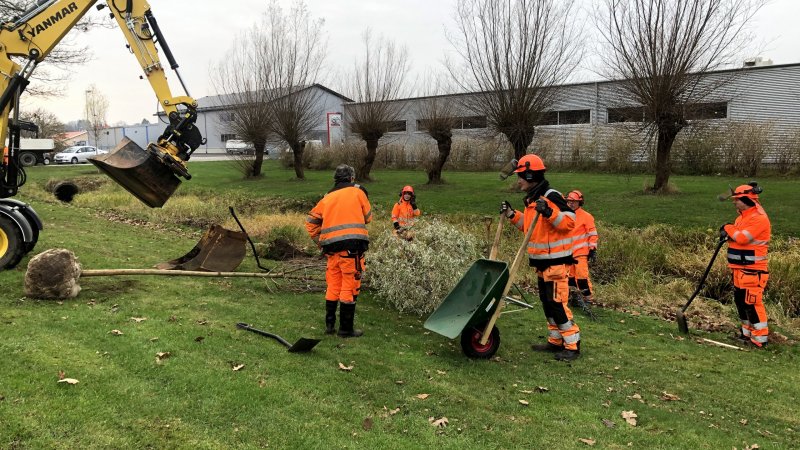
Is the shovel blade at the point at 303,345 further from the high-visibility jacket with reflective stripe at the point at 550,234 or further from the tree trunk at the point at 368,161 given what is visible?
the tree trunk at the point at 368,161

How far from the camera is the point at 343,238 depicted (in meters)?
6.19

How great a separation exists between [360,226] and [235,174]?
27.0 meters

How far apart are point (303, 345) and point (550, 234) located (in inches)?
112

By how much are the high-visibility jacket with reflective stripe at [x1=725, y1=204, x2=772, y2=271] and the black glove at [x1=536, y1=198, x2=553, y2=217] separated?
3.24 m

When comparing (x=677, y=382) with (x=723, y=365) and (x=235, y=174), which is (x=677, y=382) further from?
(x=235, y=174)

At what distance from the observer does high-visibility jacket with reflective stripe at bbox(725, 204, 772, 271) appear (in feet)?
22.9

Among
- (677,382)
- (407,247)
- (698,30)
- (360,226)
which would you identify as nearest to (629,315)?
(677,382)

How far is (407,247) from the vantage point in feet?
25.8

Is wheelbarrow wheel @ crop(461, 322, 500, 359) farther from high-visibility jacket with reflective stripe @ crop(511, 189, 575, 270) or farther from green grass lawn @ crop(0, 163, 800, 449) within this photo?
high-visibility jacket with reflective stripe @ crop(511, 189, 575, 270)

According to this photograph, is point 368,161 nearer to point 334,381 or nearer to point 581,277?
point 581,277

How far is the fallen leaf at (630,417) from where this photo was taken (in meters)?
4.55

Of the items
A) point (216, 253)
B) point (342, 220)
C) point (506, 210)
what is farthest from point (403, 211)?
point (506, 210)

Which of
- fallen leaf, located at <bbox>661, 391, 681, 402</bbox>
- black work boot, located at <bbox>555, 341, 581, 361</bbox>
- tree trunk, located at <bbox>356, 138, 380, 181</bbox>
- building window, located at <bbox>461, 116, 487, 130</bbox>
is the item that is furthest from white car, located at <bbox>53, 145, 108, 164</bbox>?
fallen leaf, located at <bbox>661, 391, 681, 402</bbox>

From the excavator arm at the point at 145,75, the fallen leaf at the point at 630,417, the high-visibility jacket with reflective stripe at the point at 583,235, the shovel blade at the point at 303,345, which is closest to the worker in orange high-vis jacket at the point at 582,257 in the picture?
the high-visibility jacket with reflective stripe at the point at 583,235
